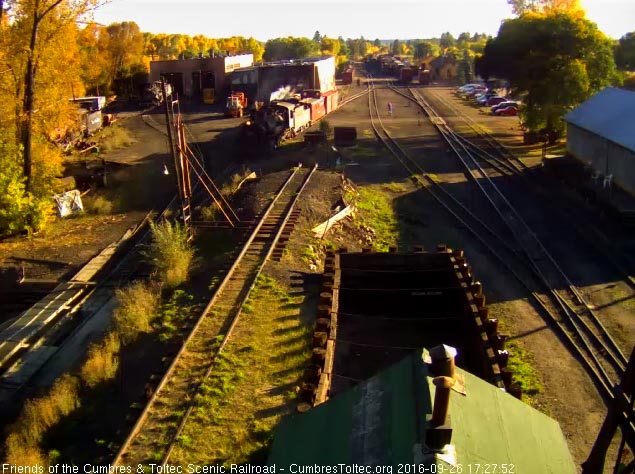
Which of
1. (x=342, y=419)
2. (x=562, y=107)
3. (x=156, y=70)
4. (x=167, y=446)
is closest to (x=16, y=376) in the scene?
(x=167, y=446)

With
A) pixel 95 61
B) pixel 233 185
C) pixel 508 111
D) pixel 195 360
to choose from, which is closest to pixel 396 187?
pixel 233 185

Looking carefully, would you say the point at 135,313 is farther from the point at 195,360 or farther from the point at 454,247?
the point at 454,247

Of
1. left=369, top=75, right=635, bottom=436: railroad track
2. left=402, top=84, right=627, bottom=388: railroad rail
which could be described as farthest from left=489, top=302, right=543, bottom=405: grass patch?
left=402, top=84, right=627, bottom=388: railroad rail

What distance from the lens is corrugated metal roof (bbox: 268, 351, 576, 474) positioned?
14.9 feet

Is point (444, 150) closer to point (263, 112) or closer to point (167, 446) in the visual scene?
point (263, 112)

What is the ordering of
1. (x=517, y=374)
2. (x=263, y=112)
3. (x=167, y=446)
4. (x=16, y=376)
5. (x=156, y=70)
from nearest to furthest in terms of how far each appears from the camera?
(x=167, y=446), (x=517, y=374), (x=16, y=376), (x=263, y=112), (x=156, y=70)

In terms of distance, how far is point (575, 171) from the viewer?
24.1 metres

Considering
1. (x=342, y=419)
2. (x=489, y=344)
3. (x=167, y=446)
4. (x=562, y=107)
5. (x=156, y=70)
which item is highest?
(x=156, y=70)

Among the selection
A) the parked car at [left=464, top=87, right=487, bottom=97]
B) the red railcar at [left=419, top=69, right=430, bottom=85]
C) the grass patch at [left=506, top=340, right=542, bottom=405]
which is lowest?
the grass patch at [left=506, top=340, right=542, bottom=405]

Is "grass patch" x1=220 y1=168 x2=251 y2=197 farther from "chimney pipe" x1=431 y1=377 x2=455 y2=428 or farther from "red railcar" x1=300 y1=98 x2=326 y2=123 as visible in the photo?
"chimney pipe" x1=431 y1=377 x2=455 y2=428

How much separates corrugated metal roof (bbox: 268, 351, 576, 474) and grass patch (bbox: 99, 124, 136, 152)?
30.9 meters

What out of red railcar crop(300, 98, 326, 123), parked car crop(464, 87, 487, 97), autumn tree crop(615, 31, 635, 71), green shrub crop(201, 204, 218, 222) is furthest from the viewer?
autumn tree crop(615, 31, 635, 71)

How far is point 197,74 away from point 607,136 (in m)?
42.9

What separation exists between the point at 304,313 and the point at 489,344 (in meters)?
4.09
